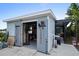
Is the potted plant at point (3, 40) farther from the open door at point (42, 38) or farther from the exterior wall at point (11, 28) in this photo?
the open door at point (42, 38)

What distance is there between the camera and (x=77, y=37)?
4949mm

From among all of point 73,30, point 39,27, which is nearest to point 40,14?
point 39,27

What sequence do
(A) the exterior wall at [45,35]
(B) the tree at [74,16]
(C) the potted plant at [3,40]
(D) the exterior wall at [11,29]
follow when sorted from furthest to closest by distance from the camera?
(D) the exterior wall at [11,29]
(C) the potted plant at [3,40]
(A) the exterior wall at [45,35]
(B) the tree at [74,16]

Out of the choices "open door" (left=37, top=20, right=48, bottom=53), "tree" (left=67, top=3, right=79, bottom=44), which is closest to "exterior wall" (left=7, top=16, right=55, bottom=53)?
"open door" (left=37, top=20, right=48, bottom=53)

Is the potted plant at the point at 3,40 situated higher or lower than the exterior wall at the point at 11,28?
lower

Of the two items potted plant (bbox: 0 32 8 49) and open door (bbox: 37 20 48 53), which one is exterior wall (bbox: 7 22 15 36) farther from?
open door (bbox: 37 20 48 53)

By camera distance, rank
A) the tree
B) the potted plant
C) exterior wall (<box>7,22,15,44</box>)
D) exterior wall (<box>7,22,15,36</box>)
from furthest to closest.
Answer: exterior wall (<box>7,22,15,36</box>) < exterior wall (<box>7,22,15,44</box>) < the potted plant < the tree

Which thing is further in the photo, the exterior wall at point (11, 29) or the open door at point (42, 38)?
the exterior wall at point (11, 29)

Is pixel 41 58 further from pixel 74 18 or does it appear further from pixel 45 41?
pixel 74 18

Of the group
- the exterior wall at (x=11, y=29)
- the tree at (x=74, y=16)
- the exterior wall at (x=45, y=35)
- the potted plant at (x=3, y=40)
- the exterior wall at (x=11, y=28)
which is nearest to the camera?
the tree at (x=74, y=16)

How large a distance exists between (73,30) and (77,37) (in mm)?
314

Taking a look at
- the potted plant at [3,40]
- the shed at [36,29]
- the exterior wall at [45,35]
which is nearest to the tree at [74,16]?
the shed at [36,29]

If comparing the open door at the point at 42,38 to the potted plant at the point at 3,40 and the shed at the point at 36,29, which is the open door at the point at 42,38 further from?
the potted plant at the point at 3,40

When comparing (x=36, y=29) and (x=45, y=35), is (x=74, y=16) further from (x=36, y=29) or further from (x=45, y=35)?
(x=36, y=29)
